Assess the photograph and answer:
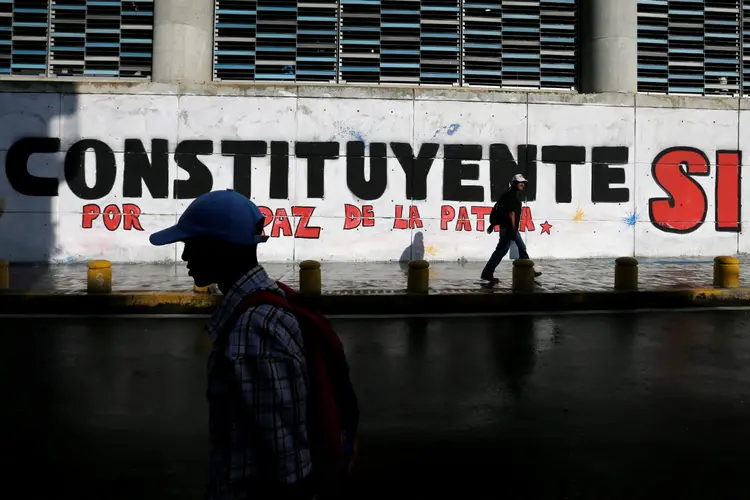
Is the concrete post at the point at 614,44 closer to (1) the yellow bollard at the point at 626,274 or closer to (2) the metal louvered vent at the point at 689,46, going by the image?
(2) the metal louvered vent at the point at 689,46

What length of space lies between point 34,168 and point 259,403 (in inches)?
608

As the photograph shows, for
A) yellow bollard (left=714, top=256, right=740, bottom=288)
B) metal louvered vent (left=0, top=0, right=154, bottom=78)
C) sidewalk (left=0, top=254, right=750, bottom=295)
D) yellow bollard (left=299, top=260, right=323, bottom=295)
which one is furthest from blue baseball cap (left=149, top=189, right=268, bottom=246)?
metal louvered vent (left=0, top=0, right=154, bottom=78)

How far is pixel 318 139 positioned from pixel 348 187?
1243 mm

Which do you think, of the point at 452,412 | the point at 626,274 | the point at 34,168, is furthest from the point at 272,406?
the point at 34,168

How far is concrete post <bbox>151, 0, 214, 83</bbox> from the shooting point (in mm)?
15797

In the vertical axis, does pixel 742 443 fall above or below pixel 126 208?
below

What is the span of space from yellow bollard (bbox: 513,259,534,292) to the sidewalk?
30 centimetres

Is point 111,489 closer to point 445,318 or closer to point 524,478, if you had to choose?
point 524,478

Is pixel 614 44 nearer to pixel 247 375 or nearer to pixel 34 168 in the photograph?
pixel 34 168

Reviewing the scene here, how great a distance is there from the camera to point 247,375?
5.72ft

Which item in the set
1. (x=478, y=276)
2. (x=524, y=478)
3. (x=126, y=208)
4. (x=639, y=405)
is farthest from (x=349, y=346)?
(x=126, y=208)

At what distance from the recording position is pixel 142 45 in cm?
1645

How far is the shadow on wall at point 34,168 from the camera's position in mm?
15250

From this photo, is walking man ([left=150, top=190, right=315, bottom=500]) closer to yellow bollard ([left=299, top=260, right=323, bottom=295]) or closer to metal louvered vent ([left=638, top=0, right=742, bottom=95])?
yellow bollard ([left=299, top=260, right=323, bottom=295])
